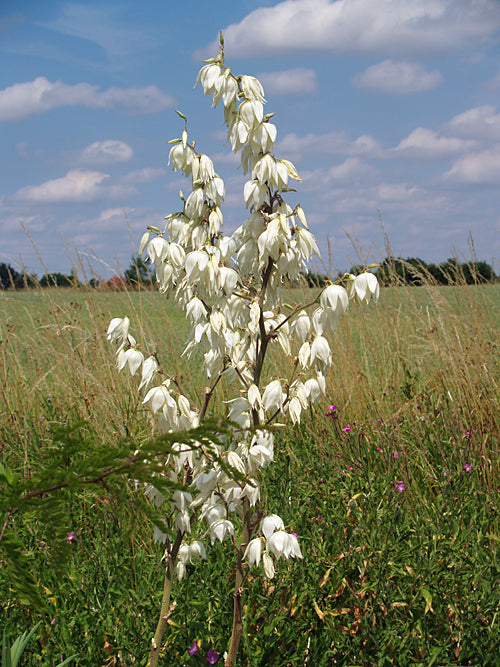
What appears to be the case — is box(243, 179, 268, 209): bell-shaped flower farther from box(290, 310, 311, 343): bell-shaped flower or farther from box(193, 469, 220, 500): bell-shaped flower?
box(193, 469, 220, 500): bell-shaped flower

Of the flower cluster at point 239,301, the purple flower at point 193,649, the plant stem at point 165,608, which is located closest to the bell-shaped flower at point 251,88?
the flower cluster at point 239,301

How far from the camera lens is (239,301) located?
1532 mm

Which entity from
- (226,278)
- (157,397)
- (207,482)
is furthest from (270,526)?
(226,278)

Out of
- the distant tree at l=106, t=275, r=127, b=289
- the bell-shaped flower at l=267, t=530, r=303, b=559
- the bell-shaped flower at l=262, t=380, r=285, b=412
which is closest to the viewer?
the bell-shaped flower at l=267, t=530, r=303, b=559

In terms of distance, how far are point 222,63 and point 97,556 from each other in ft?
6.08

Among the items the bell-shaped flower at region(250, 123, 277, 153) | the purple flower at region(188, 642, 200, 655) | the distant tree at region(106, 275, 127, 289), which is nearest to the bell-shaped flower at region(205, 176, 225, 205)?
the bell-shaped flower at region(250, 123, 277, 153)

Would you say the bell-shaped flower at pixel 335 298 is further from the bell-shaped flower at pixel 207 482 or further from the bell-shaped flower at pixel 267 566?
the bell-shaped flower at pixel 267 566

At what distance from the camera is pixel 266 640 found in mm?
1799

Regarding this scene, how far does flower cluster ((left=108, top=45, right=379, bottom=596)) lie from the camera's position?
1441mm

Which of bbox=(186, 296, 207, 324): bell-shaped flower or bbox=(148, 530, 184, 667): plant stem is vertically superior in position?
bbox=(186, 296, 207, 324): bell-shaped flower

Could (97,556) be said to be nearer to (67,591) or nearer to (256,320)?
(67,591)

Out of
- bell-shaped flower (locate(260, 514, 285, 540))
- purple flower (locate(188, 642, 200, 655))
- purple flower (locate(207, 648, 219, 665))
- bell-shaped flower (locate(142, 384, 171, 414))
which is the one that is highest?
bell-shaped flower (locate(142, 384, 171, 414))

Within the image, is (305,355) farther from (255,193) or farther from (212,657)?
(212,657)

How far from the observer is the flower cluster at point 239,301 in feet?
4.73
